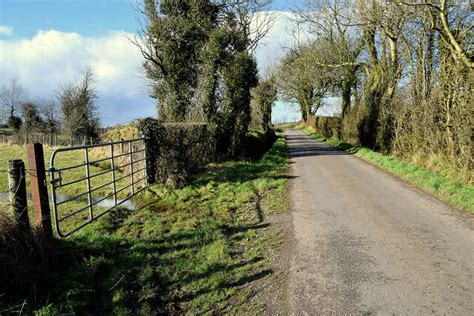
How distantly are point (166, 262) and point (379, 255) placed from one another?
308 cm

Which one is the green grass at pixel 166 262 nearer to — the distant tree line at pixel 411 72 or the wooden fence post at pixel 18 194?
the wooden fence post at pixel 18 194

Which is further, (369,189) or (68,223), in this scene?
(369,189)

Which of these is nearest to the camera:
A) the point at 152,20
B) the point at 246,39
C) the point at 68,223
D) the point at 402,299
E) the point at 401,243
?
the point at 402,299

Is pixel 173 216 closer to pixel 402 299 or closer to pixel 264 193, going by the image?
pixel 264 193

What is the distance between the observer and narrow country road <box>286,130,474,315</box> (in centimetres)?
358

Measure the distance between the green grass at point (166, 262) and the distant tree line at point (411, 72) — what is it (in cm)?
566

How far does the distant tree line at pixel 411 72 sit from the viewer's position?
9461mm

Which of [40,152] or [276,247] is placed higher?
[40,152]

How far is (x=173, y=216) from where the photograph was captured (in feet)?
23.7

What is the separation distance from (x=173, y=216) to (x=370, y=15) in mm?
13395

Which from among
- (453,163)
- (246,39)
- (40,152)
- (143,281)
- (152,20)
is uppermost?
(152,20)

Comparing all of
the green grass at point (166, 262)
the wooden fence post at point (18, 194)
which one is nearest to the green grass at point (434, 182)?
the green grass at point (166, 262)

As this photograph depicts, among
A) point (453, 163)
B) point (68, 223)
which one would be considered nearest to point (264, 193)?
point (68, 223)

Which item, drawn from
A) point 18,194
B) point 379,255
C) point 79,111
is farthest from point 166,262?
point 79,111
